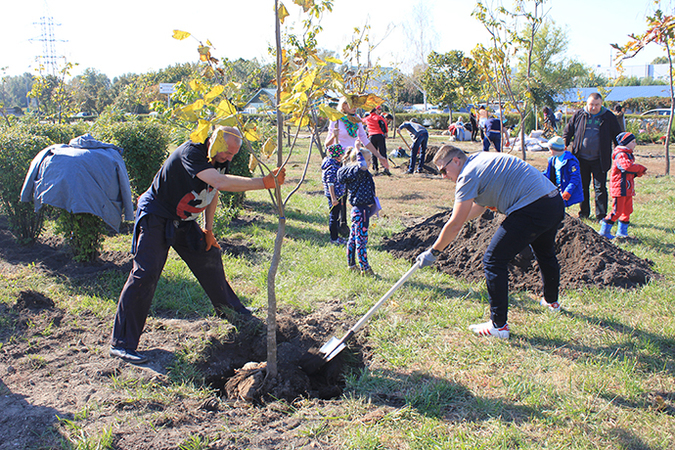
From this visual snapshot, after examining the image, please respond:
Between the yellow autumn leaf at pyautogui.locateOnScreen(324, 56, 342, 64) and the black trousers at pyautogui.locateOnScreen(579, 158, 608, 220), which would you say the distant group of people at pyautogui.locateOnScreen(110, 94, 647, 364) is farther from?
the black trousers at pyautogui.locateOnScreen(579, 158, 608, 220)

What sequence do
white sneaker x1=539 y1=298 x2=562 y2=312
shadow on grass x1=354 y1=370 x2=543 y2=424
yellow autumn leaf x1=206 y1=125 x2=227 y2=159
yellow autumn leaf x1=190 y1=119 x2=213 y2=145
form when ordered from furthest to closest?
white sneaker x1=539 y1=298 x2=562 y2=312, shadow on grass x1=354 y1=370 x2=543 y2=424, yellow autumn leaf x1=190 y1=119 x2=213 y2=145, yellow autumn leaf x1=206 y1=125 x2=227 y2=159

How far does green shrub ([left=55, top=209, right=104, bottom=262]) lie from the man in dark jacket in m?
6.90

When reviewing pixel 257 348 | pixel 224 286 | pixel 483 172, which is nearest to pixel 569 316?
pixel 483 172

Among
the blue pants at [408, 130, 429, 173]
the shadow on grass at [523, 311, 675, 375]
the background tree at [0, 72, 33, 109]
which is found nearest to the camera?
the shadow on grass at [523, 311, 675, 375]

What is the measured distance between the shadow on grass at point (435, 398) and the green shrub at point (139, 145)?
4724 mm

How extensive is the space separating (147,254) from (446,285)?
9.88ft

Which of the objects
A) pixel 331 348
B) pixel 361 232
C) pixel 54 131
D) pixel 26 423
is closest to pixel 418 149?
pixel 361 232

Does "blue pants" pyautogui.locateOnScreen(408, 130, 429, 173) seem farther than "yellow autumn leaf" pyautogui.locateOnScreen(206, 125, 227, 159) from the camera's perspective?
Yes

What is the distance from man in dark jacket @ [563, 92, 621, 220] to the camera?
7.06 metres

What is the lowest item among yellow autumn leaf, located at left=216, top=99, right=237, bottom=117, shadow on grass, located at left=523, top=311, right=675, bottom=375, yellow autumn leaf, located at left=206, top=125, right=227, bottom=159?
shadow on grass, located at left=523, top=311, right=675, bottom=375

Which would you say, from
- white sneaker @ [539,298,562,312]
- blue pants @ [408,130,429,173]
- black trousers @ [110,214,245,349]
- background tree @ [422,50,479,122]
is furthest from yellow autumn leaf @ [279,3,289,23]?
background tree @ [422,50,479,122]

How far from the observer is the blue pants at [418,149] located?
12430mm

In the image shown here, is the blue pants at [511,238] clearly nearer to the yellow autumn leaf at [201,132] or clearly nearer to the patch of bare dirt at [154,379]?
the patch of bare dirt at [154,379]

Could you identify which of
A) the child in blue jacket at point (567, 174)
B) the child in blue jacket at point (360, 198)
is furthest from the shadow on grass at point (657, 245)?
the child in blue jacket at point (360, 198)
